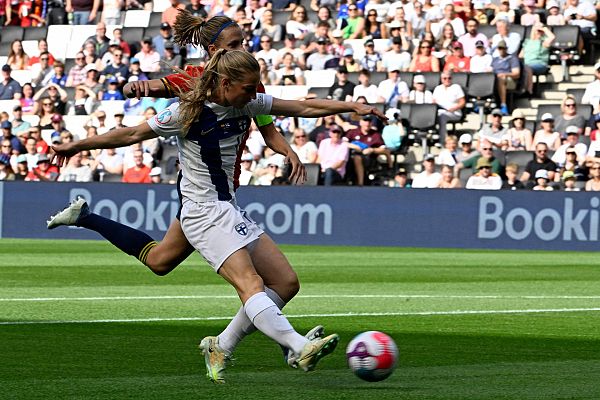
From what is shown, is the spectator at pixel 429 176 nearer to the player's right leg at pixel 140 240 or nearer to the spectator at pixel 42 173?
the spectator at pixel 42 173

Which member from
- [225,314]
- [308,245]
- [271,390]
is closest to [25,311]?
[225,314]

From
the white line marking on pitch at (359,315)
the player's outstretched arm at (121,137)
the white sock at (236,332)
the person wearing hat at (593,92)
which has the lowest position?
the white line marking on pitch at (359,315)

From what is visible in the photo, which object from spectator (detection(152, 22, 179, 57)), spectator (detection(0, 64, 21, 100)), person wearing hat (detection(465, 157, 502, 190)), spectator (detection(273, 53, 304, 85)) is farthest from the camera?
spectator (detection(0, 64, 21, 100))

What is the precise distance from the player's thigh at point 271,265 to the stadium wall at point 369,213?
15.0 m

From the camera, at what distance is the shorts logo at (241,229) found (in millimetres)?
7609

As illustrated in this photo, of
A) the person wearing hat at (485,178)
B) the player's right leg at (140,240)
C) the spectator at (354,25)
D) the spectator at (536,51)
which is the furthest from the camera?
the spectator at (354,25)

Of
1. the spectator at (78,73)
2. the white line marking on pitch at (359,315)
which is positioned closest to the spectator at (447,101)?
the spectator at (78,73)

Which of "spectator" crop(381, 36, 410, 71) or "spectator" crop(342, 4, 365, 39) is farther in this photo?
"spectator" crop(342, 4, 365, 39)

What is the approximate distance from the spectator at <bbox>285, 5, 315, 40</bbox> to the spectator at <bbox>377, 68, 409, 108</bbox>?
9.94ft

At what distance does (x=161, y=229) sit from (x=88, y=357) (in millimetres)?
16079

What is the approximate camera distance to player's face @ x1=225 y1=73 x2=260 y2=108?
7539 mm

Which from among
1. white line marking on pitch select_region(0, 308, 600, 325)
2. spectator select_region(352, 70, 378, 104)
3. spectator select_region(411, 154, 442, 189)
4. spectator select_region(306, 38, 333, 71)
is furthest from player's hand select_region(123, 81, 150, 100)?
spectator select_region(306, 38, 333, 71)

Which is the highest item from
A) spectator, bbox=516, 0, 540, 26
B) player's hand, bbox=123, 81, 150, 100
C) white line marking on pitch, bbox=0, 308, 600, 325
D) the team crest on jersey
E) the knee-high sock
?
spectator, bbox=516, 0, 540, 26

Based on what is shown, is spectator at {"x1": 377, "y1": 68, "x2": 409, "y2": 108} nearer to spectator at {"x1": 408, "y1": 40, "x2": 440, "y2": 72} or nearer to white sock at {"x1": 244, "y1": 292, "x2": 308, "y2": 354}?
spectator at {"x1": 408, "y1": 40, "x2": 440, "y2": 72}
